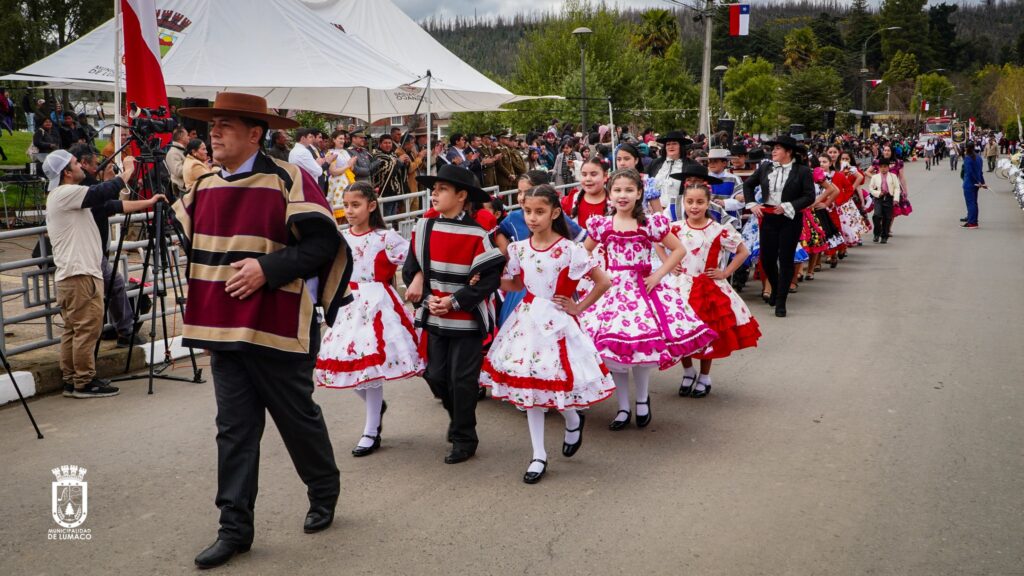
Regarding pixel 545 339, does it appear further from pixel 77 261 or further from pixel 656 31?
pixel 656 31

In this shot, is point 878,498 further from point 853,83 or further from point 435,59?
point 853,83

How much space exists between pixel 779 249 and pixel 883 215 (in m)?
8.07

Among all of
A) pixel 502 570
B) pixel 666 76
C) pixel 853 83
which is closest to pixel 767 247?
pixel 502 570

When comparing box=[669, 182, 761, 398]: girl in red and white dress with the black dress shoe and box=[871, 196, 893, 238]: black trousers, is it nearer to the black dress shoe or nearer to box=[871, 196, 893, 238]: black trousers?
the black dress shoe

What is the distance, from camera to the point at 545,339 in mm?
5332

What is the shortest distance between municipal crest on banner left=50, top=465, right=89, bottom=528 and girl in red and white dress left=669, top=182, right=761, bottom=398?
13.7 feet

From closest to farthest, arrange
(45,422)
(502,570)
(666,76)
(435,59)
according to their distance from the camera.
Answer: (502,570), (45,422), (435,59), (666,76)

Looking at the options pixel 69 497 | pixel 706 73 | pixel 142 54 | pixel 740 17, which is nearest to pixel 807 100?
pixel 740 17

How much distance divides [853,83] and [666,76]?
60034 millimetres

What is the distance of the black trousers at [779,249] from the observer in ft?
34.2

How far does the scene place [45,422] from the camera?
6328 mm
